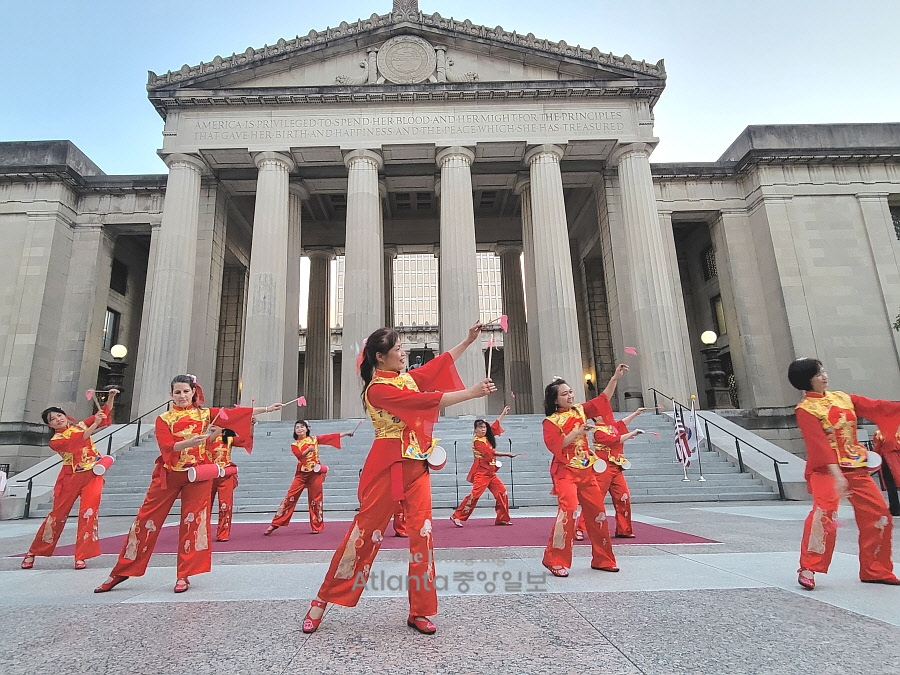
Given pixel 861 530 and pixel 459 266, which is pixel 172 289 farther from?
pixel 861 530

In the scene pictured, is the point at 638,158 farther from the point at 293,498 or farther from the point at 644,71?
the point at 293,498

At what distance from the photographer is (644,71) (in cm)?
2345

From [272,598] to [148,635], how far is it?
3.38ft

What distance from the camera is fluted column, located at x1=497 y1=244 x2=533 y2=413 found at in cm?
2780

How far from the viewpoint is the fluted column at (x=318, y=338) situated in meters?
29.3

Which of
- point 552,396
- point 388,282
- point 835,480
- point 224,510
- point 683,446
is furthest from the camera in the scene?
point 388,282

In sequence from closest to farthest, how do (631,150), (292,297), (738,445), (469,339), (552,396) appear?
(469,339) < (552,396) < (738,445) < (631,150) < (292,297)

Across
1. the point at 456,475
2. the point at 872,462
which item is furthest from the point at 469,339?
the point at 456,475

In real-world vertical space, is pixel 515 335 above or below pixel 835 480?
above

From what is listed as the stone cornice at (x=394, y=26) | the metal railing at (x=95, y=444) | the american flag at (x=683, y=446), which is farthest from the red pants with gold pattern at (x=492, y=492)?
the stone cornice at (x=394, y=26)

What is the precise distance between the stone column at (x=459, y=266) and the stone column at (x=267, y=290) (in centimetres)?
665

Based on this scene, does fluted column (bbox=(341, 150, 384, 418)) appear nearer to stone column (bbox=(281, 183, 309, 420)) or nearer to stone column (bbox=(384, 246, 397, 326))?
stone column (bbox=(281, 183, 309, 420))

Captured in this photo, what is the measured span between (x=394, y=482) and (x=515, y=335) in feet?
85.0

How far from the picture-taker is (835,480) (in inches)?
166
